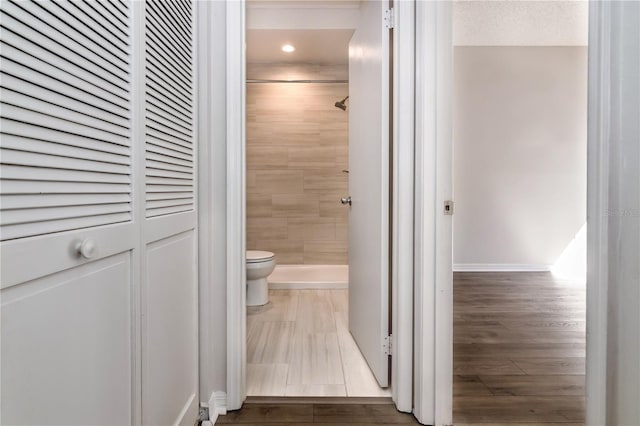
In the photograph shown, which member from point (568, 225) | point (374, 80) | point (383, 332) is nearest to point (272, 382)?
point (383, 332)

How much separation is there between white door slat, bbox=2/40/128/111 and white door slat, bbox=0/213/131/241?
234 mm

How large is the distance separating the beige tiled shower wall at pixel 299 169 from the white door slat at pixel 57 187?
10.4 feet

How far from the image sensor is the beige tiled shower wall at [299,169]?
397 centimetres

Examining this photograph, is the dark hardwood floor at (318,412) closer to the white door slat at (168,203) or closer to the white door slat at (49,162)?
the white door slat at (168,203)

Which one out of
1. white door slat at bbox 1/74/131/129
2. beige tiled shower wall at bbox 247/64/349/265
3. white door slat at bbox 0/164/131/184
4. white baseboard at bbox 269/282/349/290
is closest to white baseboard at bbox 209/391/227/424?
white door slat at bbox 0/164/131/184

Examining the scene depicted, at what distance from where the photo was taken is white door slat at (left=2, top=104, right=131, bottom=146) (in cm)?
54

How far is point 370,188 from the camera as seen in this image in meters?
1.78

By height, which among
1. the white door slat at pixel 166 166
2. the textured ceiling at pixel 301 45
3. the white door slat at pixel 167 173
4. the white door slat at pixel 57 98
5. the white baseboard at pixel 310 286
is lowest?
the white baseboard at pixel 310 286

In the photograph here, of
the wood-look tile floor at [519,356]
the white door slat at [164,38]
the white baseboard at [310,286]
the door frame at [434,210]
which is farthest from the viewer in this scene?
the white baseboard at [310,286]

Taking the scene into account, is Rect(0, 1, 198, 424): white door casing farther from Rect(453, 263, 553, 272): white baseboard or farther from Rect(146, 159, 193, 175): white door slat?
Rect(453, 263, 553, 272): white baseboard

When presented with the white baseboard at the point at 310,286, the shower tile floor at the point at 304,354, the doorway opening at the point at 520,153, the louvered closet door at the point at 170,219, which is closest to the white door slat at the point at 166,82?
the louvered closet door at the point at 170,219

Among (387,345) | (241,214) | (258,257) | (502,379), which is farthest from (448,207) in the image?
(258,257)

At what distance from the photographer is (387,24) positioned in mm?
1589

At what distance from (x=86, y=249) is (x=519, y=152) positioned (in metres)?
4.47
